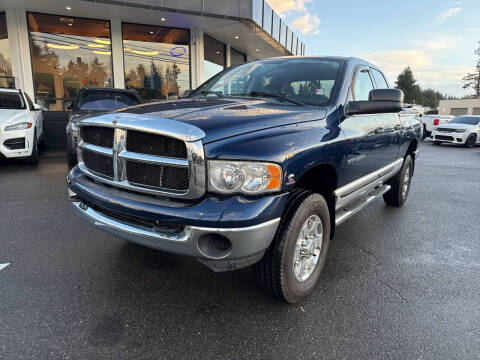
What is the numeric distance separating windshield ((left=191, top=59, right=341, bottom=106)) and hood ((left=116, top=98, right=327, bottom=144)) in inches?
11.8

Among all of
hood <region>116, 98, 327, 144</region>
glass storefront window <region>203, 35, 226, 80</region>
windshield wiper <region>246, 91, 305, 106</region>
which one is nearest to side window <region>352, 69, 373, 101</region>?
windshield wiper <region>246, 91, 305, 106</region>

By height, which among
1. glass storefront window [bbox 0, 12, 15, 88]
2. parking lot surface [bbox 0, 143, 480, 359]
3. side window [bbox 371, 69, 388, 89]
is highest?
glass storefront window [bbox 0, 12, 15, 88]

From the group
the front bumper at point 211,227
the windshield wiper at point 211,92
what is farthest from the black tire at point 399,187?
the front bumper at point 211,227

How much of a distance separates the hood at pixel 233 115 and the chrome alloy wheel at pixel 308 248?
752 mm

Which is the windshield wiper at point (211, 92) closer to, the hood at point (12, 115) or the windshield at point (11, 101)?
the hood at point (12, 115)

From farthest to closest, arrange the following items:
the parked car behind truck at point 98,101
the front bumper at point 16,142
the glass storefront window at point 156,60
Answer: the glass storefront window at point 156,60 < the parked car behind truck at point 98,101 < the front bumper at point 16,142

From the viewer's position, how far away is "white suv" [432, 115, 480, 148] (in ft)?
49.7

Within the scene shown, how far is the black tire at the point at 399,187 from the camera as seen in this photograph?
4898mm

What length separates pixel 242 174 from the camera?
1981 millimetres

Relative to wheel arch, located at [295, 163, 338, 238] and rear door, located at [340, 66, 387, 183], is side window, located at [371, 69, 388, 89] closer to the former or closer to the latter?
rear door, located at [340, 66, 387, 183]

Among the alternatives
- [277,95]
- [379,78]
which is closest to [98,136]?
[277,95]

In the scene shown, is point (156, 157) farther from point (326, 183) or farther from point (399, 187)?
point (399, 187)

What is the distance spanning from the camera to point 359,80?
3473 millimetres

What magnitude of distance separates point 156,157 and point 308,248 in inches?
51.7
